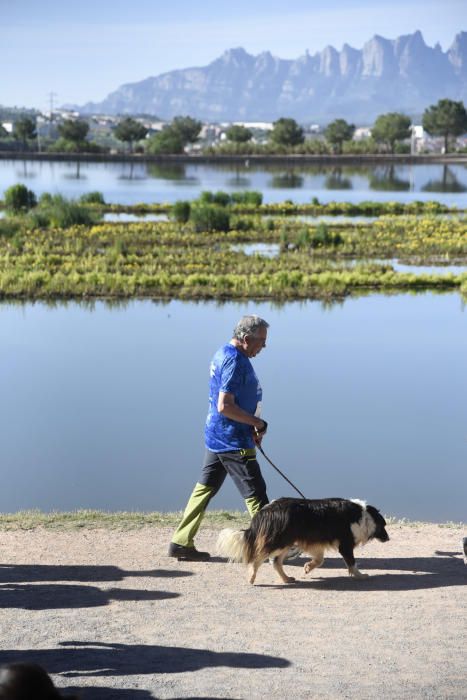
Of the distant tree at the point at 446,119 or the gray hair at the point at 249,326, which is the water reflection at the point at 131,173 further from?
the gray hair at the point at 249,326

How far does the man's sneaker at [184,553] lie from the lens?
7.81m

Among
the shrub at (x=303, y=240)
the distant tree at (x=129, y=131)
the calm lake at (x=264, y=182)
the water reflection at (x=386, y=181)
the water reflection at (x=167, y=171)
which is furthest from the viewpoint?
the distant tree at (x=129, y=131)

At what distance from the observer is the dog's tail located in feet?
23.6

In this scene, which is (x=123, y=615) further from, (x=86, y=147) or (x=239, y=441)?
(x=86, y=147)

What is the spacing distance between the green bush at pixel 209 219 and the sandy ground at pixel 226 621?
31656mm

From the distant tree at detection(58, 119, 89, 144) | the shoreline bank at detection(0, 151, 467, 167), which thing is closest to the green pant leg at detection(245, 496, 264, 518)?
the shoreline bank at detection(0, 151, 467, 167)

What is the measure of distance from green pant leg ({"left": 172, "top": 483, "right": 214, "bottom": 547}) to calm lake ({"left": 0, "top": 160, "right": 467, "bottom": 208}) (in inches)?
1932

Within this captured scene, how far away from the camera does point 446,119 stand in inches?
5551

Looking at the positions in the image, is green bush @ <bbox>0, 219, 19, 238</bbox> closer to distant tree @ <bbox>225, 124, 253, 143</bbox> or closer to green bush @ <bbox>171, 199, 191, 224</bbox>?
green bush @ <bbox>171, 199, 191, 224</bbox>

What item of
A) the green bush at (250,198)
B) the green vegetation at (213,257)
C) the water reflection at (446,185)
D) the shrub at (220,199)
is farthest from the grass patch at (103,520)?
the water reflection at (446,185)

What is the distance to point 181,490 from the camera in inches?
473

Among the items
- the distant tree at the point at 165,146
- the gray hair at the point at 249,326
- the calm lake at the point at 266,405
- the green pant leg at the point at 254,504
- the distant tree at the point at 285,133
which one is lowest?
the calm lake at the point at 266,405

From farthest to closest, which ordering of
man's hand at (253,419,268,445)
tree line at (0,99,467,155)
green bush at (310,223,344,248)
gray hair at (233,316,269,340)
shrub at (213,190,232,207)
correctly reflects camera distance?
tree line at (0,99,467,155), shrub at (213,190,232,207), green bush at (310,223,344,248), man's hand at (253,419,268,445), gray hair at (233,316,269,340)

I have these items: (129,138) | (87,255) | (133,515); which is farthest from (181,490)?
(129,138)
